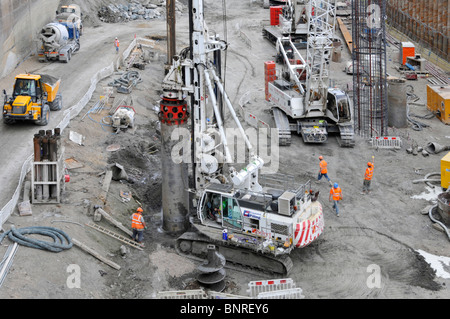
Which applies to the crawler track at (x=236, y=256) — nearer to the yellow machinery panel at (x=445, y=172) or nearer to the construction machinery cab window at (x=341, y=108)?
the yellow machinery panel at (x=445, y=172)

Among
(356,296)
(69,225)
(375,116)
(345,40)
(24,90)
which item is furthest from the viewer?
(345,40)

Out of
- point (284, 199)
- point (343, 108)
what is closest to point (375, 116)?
point (343, 108)

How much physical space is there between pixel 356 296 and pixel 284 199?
3.50m

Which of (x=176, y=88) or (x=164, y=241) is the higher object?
(x=176, y=88)

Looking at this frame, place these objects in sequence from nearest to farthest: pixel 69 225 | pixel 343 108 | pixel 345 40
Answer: pixel 69 225 → pixel 343 108 → pixel 345 40

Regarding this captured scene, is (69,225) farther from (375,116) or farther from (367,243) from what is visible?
(375,116)

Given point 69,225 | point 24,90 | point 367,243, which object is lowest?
point 367,243

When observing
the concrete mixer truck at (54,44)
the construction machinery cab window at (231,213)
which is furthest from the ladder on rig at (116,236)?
the concrete mixer truck at (54,44)

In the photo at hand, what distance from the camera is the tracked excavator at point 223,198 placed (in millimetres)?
19641

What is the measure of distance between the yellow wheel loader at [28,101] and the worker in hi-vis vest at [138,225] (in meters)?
8.67

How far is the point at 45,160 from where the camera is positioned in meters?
21.7

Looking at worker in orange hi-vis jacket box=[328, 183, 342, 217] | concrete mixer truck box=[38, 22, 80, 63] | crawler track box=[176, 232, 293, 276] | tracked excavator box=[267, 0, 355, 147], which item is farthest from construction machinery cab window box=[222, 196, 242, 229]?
concrete mixer truck box=[38, 22, 80, 63]

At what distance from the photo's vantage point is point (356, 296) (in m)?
18.5

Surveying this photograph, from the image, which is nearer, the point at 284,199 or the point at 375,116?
the point at 284,199
